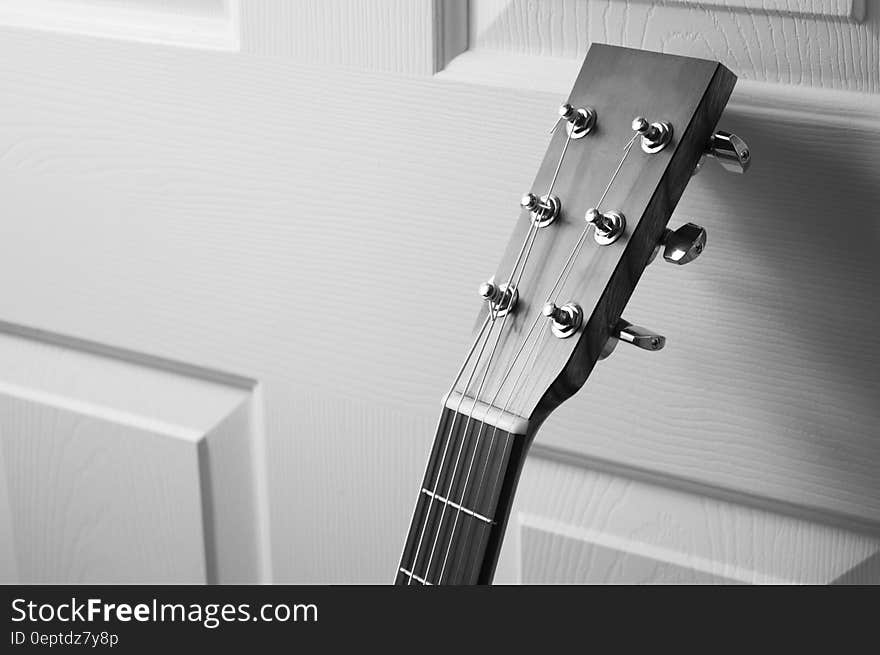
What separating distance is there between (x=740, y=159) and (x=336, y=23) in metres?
0.24

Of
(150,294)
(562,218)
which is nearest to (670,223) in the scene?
(562,218)

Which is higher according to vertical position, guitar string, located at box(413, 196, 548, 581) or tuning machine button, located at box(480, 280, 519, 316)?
tuning machine button, located at box(480, 280, 519, 316)

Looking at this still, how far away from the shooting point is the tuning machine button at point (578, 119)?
50 cm

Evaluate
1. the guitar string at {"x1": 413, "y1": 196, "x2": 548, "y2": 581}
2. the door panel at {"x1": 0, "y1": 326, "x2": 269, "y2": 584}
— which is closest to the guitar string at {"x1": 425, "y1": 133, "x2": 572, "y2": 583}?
the guitar string at {"x1": 413, "y1": 196, "x2": 548, "y2": 581}

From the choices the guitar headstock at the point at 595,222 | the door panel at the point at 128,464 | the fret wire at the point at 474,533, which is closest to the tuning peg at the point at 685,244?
the guitar headstock at the point at 595,222

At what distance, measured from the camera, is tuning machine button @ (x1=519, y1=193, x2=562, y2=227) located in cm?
50

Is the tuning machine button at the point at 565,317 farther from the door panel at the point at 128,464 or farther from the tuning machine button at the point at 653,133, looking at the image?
the door panel at the point at 128,464

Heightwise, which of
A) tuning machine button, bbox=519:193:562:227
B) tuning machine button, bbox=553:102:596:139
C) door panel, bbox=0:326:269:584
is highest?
door panel, bbox=0:326:269:584

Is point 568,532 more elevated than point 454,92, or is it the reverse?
point 454,92

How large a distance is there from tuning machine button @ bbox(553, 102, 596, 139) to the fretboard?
0.13 metres

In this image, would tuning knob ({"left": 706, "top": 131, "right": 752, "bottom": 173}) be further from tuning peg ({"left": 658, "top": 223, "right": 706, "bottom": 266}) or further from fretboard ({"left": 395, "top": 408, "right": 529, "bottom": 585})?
fretboard ({"left": 395, "top": 408, "right": 529, "bottom": 585})

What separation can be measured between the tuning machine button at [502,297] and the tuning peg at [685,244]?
7cm
